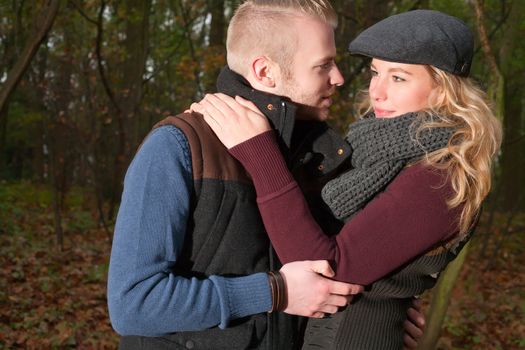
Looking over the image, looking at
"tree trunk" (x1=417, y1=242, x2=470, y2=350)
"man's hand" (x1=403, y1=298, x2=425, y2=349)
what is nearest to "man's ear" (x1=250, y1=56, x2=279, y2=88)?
"man's hand" (x1=403, y1=298, x2=425, y2=349)

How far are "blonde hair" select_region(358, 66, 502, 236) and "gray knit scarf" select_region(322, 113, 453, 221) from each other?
0.03 m

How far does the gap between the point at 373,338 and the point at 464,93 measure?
3.15ft

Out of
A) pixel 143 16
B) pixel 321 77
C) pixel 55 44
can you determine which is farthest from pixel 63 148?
pixel 321 77

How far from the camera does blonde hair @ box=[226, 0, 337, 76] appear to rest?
2172mm

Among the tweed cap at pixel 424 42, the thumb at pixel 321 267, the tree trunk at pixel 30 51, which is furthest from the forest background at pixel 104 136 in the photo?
the thumb at pixel 321 267

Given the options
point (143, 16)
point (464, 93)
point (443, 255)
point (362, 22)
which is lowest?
point (443, 255)

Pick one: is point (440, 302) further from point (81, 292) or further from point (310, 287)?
point (81, 292)

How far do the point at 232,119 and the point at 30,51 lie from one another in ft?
11.9

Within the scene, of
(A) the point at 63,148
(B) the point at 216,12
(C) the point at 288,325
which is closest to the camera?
(C) the point at 288,325

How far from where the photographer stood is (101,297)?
8.26 meters

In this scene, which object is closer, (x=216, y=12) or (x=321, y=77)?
(x=321, y=77)

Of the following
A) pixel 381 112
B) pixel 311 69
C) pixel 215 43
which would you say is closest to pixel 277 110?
pixel 311 69

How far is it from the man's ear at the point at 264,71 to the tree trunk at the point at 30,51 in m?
3.45

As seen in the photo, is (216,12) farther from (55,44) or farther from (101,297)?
Answer: (101,297)
